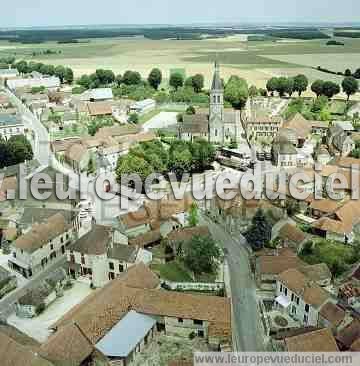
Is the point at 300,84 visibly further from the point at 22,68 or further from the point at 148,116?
the point at 22,68

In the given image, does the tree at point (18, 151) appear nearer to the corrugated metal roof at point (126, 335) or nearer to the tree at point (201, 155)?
the tree at point (201, 155)

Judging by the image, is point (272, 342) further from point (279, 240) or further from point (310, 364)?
point (279, 240)

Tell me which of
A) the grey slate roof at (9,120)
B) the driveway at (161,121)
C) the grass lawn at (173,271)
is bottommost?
the grass lawn at (173,271)

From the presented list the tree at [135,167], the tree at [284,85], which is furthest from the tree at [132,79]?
the tree at [135,167]

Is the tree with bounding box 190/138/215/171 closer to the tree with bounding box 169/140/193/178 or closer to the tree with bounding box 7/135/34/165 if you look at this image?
the tree with bounding box 169/140/193/178

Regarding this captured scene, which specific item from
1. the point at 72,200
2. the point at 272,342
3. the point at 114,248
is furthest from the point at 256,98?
the point at 272,342

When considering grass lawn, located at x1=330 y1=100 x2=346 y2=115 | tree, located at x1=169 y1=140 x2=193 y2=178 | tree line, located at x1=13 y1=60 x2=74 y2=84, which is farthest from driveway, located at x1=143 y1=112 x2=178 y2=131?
tree line, located at x1=13 y1=60 x2=74 y2=84
